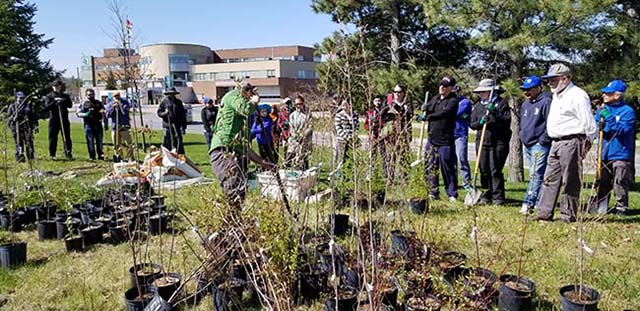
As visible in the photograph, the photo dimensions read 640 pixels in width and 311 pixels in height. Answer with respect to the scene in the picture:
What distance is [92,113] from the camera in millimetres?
8609

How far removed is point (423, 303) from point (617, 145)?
144 inches

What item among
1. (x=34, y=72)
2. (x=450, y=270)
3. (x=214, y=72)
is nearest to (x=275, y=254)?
(x=450, y=270)

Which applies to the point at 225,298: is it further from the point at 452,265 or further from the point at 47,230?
the point at 47,230

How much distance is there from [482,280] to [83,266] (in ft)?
10.1

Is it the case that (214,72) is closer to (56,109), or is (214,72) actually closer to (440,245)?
(56,109)

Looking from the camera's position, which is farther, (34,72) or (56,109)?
(34,72)

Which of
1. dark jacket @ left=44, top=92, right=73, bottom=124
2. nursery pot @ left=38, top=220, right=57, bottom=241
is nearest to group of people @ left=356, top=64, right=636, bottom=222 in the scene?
nursery pot @ left=38, top=220, right=57, bottom=241

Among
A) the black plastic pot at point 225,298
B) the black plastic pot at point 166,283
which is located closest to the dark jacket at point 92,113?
the black plastic pot at point 166,283

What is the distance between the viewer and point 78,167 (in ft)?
26.1

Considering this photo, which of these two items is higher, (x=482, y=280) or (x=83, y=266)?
(x=482, y=280)

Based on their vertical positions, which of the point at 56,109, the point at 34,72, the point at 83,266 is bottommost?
the point at 83,266

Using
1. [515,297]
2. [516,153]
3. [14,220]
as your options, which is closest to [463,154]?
[516,153]

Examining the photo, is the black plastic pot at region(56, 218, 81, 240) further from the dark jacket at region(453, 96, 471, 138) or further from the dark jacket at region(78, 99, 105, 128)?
the dark jacket at region(78, 99, 105, 128)

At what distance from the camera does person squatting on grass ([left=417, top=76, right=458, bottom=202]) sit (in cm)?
531
